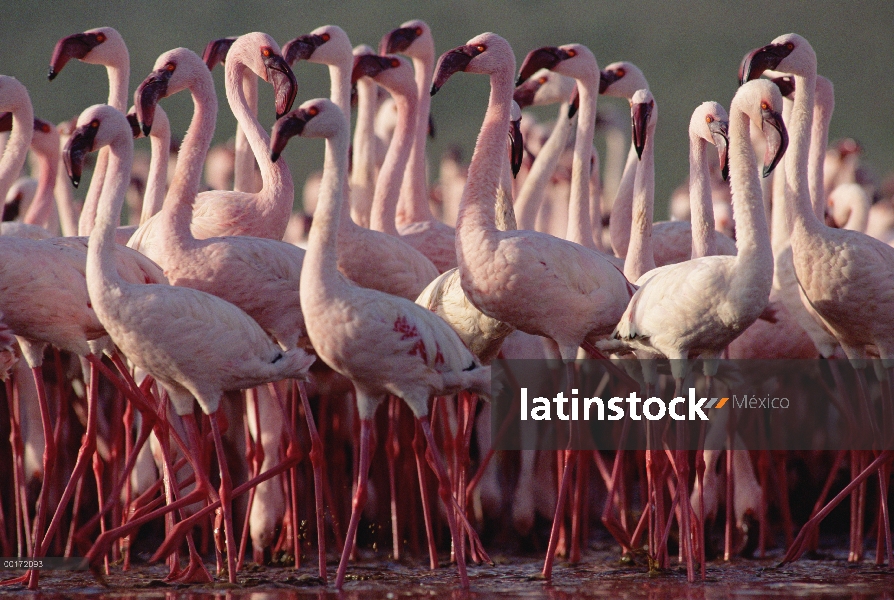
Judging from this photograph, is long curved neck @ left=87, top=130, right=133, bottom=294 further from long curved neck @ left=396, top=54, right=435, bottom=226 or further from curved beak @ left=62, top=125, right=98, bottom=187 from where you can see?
long curved neck @ left=396, top=54, right=435, bottom=226

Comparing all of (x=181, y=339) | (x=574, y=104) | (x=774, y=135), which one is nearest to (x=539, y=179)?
(x=574, y=104)

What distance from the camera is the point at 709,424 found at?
6.97 meters

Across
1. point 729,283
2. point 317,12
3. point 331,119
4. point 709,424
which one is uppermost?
point 317,12

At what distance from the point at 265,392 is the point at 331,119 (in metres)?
2.18

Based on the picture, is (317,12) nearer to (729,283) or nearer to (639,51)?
(639,51)

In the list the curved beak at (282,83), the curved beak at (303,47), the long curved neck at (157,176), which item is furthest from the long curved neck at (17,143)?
the curved beak at (282,83)

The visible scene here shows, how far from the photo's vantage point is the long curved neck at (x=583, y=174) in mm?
7207

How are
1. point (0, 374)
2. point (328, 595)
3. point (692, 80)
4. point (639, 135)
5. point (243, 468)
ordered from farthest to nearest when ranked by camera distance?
point (692, 80), point (243, 468), point (639, 135), point (0, 374), point (328, 595)

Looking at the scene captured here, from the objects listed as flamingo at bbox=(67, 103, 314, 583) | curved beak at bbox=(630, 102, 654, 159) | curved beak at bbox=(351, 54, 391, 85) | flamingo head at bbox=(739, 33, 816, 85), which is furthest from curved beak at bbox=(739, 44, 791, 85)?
flamingo at bbox=(67, 103, 314, 583)

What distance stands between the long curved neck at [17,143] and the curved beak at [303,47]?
1505 mm

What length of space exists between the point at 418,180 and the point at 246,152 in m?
1.16

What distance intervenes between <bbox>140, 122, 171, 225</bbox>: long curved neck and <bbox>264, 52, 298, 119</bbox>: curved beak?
1.11 meters

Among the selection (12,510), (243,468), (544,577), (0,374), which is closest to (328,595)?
(544,577)

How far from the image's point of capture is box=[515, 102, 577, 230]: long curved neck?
734 cm
